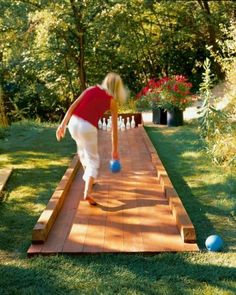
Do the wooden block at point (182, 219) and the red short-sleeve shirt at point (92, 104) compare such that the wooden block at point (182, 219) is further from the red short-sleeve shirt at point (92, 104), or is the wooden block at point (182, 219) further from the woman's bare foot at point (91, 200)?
the red short-sleeve shirt at point (92, 104)

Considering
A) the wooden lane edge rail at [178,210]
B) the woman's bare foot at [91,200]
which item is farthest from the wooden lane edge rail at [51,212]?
the wooden lane edge rail at [178,210]

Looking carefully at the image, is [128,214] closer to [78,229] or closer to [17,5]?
[78,229]

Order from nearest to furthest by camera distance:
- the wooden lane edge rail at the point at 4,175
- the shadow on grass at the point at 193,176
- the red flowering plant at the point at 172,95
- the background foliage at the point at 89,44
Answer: the shadow on grass at the point at 193,176 < the wooden lane edge rail at the point at 4,175 < the red flowering plant at the point at 172,95 < the background foliage at the point at 89,44

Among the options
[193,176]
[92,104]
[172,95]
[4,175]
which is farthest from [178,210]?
[172,95]

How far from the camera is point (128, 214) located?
173 inches

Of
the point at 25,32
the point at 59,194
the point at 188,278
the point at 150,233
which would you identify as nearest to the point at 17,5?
the point at 25,32

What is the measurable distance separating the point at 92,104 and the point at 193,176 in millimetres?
1941

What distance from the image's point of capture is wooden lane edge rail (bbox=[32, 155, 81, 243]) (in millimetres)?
3713

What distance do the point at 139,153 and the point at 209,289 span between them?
448 cm

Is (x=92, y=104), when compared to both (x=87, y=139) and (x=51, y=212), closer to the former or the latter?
(x=87, y=139)

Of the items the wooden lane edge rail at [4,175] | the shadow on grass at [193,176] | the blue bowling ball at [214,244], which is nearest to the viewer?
the blue bowling ball at [214,244]

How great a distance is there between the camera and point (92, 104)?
4633 mm

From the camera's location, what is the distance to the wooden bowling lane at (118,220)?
143 inches

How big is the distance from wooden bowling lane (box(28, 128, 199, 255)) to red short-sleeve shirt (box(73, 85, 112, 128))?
0.89 m
